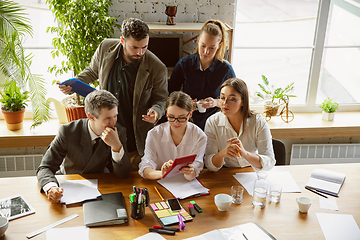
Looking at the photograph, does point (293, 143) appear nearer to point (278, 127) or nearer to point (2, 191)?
point (278, 127)

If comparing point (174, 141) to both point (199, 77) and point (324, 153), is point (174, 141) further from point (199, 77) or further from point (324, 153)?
point (324, 153)

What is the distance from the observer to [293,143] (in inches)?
153

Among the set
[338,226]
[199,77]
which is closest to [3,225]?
[338,226]

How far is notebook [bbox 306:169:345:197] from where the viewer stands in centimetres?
206

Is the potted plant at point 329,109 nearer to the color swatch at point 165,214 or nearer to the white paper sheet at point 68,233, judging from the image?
the color swatch at point 165,214

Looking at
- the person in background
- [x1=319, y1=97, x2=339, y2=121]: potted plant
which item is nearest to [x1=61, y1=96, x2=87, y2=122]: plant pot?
the person in background

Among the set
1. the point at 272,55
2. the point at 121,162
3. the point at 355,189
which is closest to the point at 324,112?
the point at 272,55

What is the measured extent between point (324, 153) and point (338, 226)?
233cm

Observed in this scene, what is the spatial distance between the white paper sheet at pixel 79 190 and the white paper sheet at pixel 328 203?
132 centimetres

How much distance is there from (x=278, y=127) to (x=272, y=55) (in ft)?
2.96

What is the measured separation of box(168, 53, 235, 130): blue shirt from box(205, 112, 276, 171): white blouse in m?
0.42

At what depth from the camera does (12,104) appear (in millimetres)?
3287

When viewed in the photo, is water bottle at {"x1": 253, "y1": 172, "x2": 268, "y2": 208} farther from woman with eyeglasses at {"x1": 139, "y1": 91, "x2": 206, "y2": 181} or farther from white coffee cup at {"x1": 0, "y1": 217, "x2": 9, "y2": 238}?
white coffee cup at {"x1": 0, "y1": 217, "x2": 9, "y2": 238}

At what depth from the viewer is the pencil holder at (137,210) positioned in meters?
1.72
